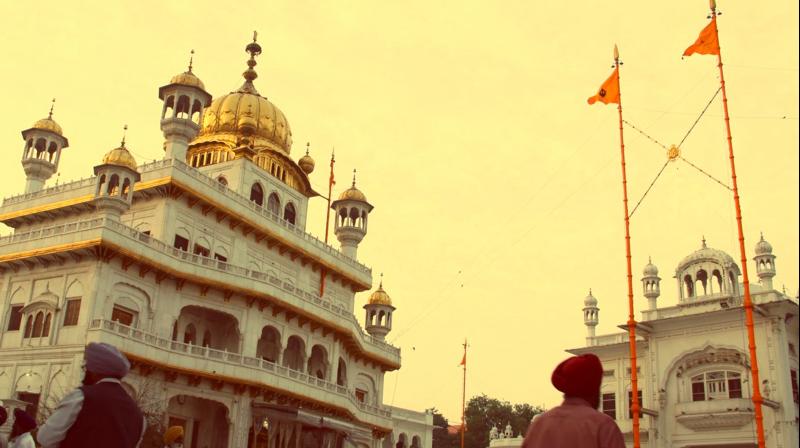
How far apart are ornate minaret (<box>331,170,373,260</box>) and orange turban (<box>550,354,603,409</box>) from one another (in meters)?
36.6

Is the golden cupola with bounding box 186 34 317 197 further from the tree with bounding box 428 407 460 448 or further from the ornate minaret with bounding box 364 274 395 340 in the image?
the tree with bounding box 428 407 460 448

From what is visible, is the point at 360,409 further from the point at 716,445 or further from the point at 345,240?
the point at 716,445

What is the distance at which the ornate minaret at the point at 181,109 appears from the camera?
104 ft

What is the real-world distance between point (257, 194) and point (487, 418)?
44849mm

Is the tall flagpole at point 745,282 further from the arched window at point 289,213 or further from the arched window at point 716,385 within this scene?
the arched window at point 289,213

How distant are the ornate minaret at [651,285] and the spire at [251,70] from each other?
74.8 feet

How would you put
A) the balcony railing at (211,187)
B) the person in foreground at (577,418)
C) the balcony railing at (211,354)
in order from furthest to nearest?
the balcony railing at (211,187) → the balcony railing at (211,354) → the person in foreground at (577,418)

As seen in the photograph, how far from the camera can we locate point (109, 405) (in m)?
5.02

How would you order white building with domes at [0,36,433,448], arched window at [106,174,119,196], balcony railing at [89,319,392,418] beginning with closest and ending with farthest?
balcony railing at [89,319,392,418]
white building with domes at [0,36,433,448]
arched window at [106,174,119,196]

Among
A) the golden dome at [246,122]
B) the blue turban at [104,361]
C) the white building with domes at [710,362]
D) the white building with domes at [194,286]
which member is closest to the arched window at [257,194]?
the white building with domes at [194,286]

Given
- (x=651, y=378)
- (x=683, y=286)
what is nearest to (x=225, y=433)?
(x=651, y=378)

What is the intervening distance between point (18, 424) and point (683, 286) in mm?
36660

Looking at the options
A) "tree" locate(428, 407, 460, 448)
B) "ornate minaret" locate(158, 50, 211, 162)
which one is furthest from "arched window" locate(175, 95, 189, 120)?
"tree" locate(428, 407, 460, 448)

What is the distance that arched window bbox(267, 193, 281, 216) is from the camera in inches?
1473
